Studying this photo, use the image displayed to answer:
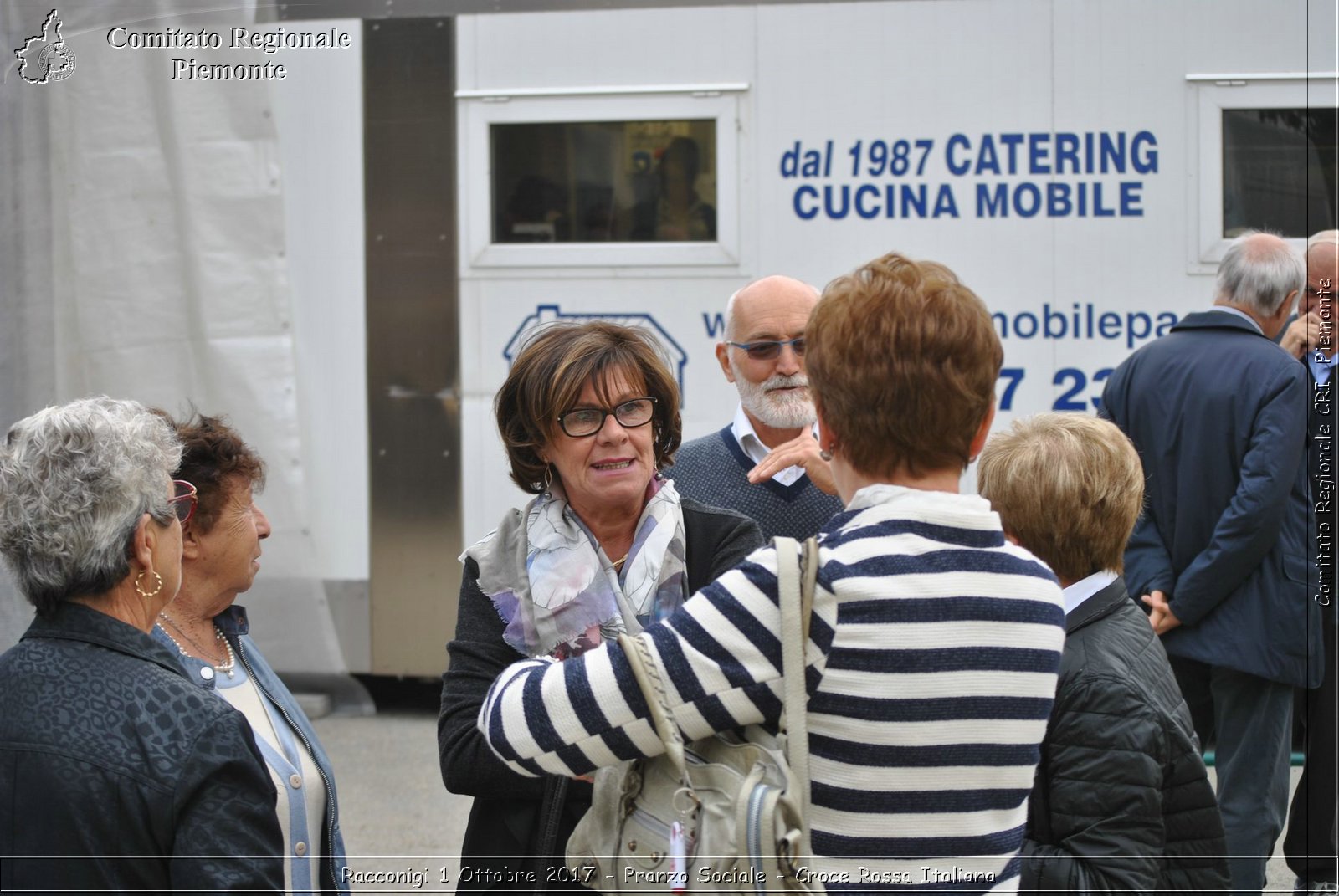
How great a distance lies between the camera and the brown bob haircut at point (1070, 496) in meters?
2.03

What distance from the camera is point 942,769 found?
1.36 metres

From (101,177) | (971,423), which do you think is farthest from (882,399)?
(101,177)

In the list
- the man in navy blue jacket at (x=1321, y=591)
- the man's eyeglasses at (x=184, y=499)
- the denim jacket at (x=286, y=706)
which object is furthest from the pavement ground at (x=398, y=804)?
the man's eyeglasses at (x=184, y=499)

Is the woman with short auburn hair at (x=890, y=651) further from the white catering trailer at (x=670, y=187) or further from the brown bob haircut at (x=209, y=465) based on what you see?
the white catering trailer at (x=670, y=187)

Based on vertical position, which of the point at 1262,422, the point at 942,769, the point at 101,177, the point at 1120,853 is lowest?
the point at 1120,853

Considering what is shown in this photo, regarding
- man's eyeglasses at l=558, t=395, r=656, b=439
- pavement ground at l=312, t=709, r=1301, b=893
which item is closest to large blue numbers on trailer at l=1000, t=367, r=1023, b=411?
pavement ground at l=312, t=709, r=1301, b=893

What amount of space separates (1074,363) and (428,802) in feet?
10.3

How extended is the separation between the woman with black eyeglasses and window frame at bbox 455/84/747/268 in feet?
9.15

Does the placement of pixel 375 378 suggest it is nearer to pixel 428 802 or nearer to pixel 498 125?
pixel 498 125

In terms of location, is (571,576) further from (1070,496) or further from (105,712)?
(1070,496)

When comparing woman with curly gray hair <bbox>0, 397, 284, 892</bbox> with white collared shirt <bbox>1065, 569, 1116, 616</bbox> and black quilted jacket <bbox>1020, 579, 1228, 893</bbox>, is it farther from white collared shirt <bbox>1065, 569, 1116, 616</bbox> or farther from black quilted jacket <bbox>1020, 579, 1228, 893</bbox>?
white collared shirt <bbox>1065, 569, 1116, 616</bbox>

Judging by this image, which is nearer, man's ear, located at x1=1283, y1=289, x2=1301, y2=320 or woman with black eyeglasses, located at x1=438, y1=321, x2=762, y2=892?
woman with black eyeglasses, located at x1=438, y1=321, x2=762, y2=892

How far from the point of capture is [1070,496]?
6.64ft

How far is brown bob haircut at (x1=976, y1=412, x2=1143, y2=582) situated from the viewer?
2029mm
